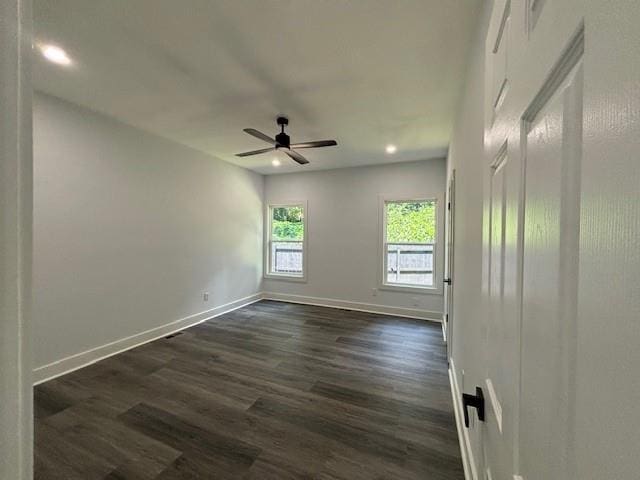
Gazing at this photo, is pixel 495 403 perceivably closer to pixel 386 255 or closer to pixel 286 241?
pixel 386 255

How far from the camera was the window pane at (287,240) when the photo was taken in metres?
5.43

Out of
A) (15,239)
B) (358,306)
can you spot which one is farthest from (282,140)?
(358,306)

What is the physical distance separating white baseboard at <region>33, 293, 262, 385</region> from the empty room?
0.03 m

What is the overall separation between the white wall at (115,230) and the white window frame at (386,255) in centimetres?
276

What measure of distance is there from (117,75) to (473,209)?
291 centimetres

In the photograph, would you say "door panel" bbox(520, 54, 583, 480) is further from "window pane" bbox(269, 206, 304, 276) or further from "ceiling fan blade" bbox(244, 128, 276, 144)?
"window pane" bbox(269, 206, 304, 276)

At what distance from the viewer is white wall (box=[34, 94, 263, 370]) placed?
249 centimetres

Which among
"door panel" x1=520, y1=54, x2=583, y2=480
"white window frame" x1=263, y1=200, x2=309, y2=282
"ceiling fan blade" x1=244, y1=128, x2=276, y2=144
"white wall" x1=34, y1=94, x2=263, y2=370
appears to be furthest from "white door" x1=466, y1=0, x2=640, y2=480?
"white window frame" x1=263, y1=200, x2=309, y2=282

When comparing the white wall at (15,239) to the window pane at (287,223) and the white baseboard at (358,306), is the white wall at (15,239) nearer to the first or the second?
the white baseboard at (358,306)

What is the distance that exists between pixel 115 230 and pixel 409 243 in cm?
423

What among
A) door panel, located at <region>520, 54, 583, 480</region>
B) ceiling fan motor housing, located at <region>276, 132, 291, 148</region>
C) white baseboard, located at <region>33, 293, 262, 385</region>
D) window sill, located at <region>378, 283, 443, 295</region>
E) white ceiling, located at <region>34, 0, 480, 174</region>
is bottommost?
white baseboard, located at <region>33, 293, 262, 385</region>

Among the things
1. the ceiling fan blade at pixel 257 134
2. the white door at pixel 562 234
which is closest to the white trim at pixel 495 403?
the white door at pixel 562 234

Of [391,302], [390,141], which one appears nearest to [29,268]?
[390,141]

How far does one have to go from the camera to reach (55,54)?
76.0 inches
